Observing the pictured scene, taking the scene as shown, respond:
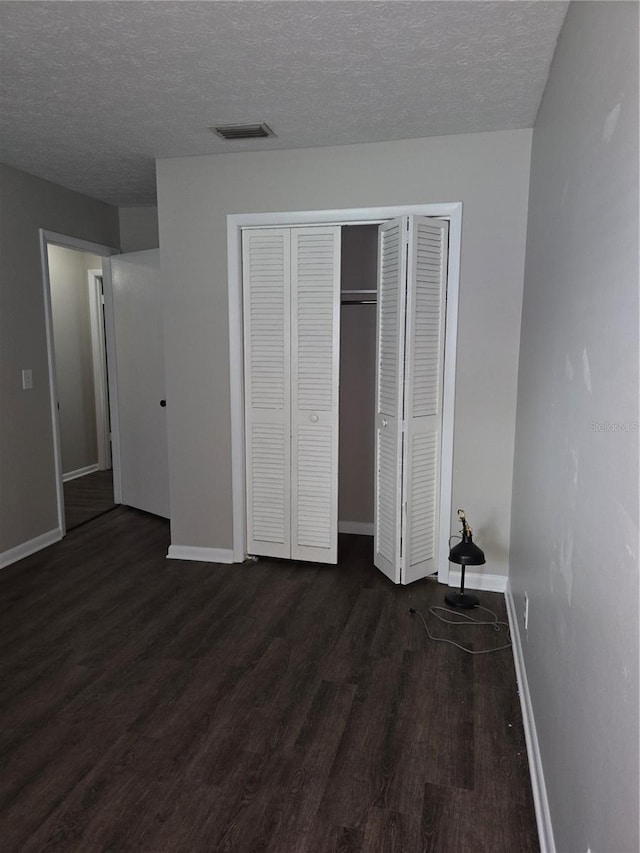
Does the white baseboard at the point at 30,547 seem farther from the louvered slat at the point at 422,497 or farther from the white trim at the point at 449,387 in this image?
the white trim at the point at 449,387

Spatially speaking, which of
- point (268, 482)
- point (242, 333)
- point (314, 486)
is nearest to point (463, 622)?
point (314, 486)

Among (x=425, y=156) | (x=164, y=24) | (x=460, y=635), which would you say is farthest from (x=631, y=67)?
(x=460, y=635)

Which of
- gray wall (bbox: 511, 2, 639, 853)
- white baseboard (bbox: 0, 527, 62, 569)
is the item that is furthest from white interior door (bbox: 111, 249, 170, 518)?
gray wall (bbox: 511, 2, 639, 853)

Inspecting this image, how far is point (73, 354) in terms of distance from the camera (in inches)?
243

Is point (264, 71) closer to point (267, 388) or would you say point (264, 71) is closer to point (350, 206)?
point (350, 206)

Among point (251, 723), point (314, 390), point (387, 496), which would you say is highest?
point (314, 390)

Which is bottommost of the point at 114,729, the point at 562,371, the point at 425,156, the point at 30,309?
the point at 114,729

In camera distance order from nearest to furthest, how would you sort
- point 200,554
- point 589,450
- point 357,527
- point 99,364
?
1. point 589,450
2. point 200,554
3. point 357,527
4. point 99,364

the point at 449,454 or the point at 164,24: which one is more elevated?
the point at 164,24

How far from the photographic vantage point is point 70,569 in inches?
149

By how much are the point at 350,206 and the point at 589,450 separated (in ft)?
7.95

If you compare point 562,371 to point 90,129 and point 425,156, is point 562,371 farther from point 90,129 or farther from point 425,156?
point 90,129

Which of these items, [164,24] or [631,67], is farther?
[164,24]

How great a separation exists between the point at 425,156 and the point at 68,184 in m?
2.56
